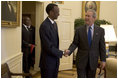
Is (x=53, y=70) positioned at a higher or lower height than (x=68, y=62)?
higher

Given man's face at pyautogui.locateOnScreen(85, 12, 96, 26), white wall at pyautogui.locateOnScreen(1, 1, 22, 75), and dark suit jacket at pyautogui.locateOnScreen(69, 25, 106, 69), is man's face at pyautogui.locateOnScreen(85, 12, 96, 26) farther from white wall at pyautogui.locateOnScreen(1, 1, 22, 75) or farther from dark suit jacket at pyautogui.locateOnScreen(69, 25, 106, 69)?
white wall at pyautogui.locateOnScreen(1, 1, 22, 75)

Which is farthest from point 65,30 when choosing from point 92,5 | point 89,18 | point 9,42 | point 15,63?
point 89,18

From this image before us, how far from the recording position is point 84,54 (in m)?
2.42

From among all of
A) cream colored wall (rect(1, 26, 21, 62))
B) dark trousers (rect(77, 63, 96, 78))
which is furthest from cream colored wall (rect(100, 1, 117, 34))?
dark trousers (rect(77, 63, 96, 78))

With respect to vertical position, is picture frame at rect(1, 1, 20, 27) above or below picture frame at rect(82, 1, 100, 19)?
below

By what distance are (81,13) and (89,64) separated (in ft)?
14.4

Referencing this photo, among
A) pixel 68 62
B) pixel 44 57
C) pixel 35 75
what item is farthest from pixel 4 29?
pixel 68 62

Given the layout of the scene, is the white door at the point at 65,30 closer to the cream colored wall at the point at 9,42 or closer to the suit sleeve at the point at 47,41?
the cream colored wall at the point at 9,42

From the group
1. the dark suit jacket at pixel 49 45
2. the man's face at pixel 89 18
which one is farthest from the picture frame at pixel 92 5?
the dark suit jacket at pixel 49 45

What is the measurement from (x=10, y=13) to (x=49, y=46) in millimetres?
867

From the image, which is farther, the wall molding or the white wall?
the wall molding

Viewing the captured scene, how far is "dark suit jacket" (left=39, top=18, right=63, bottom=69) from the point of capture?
224 centimetres

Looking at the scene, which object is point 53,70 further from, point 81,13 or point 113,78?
point 81,13

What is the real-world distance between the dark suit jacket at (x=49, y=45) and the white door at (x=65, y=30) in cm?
273
